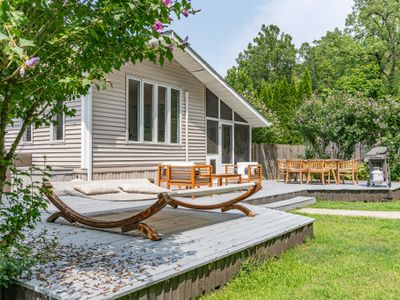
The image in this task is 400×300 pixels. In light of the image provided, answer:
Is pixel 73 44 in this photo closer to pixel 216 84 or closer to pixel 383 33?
pixel 216 84

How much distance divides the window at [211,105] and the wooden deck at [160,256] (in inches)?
290

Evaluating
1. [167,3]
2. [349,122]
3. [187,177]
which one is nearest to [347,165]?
[349,122]

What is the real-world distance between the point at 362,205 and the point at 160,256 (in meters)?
7.42

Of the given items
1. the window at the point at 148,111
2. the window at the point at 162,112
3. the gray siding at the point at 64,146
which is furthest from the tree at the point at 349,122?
the gray siding at the point at 64,146

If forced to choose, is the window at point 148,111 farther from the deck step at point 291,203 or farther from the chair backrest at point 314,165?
the chair backrest at point 314,165

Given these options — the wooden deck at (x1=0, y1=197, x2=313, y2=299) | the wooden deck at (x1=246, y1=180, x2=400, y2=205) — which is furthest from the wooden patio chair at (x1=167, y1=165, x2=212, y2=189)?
the wooden deck at (x1=0, y1=197, x2=313, y2=299)

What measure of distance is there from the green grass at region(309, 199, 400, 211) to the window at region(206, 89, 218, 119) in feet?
15.1

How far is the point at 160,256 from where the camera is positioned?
3203 mm

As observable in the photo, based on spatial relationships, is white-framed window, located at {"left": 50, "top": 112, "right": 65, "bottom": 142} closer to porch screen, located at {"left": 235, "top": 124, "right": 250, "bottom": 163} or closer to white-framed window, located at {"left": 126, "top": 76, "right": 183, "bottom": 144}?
white-framed window, located at {"left": 126, "top": 76, "right": 183, "bottom": 144}

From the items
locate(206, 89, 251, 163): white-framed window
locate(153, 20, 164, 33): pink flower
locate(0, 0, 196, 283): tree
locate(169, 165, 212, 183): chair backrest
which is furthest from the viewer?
locate(206, 89, 251, 163): white-framed window

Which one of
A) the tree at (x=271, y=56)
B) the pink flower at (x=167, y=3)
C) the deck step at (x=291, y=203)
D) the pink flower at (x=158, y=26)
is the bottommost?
the deck step at (x=291, y=203)

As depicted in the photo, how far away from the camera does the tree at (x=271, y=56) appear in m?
38.3

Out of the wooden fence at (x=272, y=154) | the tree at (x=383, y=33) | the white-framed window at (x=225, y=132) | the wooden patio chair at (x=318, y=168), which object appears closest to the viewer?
the wooden patio chair at (x=318, y=168)

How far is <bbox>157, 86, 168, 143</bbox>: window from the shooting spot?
10352 millimetres
